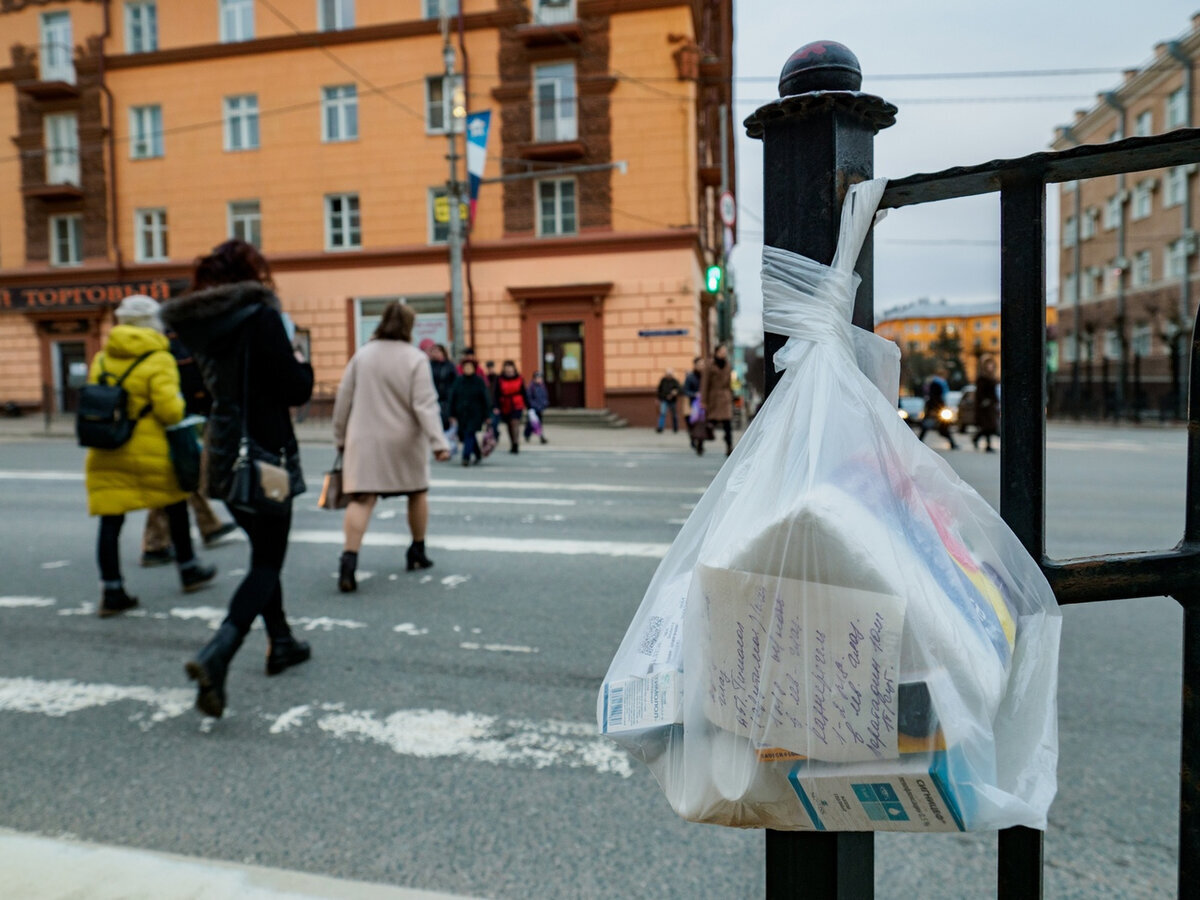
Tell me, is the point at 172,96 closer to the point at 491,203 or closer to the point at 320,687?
the point at 491,203

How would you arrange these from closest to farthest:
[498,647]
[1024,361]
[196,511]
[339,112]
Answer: [1024,361]
[498,647]
[196,511]
[339,112]

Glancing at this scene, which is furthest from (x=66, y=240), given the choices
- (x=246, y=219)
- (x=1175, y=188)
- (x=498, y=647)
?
(x=1175, y=188)

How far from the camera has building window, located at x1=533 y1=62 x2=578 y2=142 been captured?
941 inches

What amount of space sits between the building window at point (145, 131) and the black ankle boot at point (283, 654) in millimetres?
26955

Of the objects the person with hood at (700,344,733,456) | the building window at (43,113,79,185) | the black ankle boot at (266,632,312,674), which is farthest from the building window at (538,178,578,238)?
the black ankle boot at (266,632,312,674)

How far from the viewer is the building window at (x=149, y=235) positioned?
26797 millimetres

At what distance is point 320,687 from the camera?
3.74m

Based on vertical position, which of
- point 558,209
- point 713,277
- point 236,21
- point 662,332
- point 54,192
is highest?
point 236,21

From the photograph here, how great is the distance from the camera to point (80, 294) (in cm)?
2666

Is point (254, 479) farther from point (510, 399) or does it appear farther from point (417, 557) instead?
point (510, 399)

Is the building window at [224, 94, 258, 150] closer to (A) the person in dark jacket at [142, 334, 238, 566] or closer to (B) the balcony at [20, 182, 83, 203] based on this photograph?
(B) the balcony at [20, 182, 83, 203]

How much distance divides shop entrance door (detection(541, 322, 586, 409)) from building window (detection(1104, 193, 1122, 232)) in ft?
91.6

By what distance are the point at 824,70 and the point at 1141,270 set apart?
44.6 metres

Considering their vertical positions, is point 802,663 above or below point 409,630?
above
